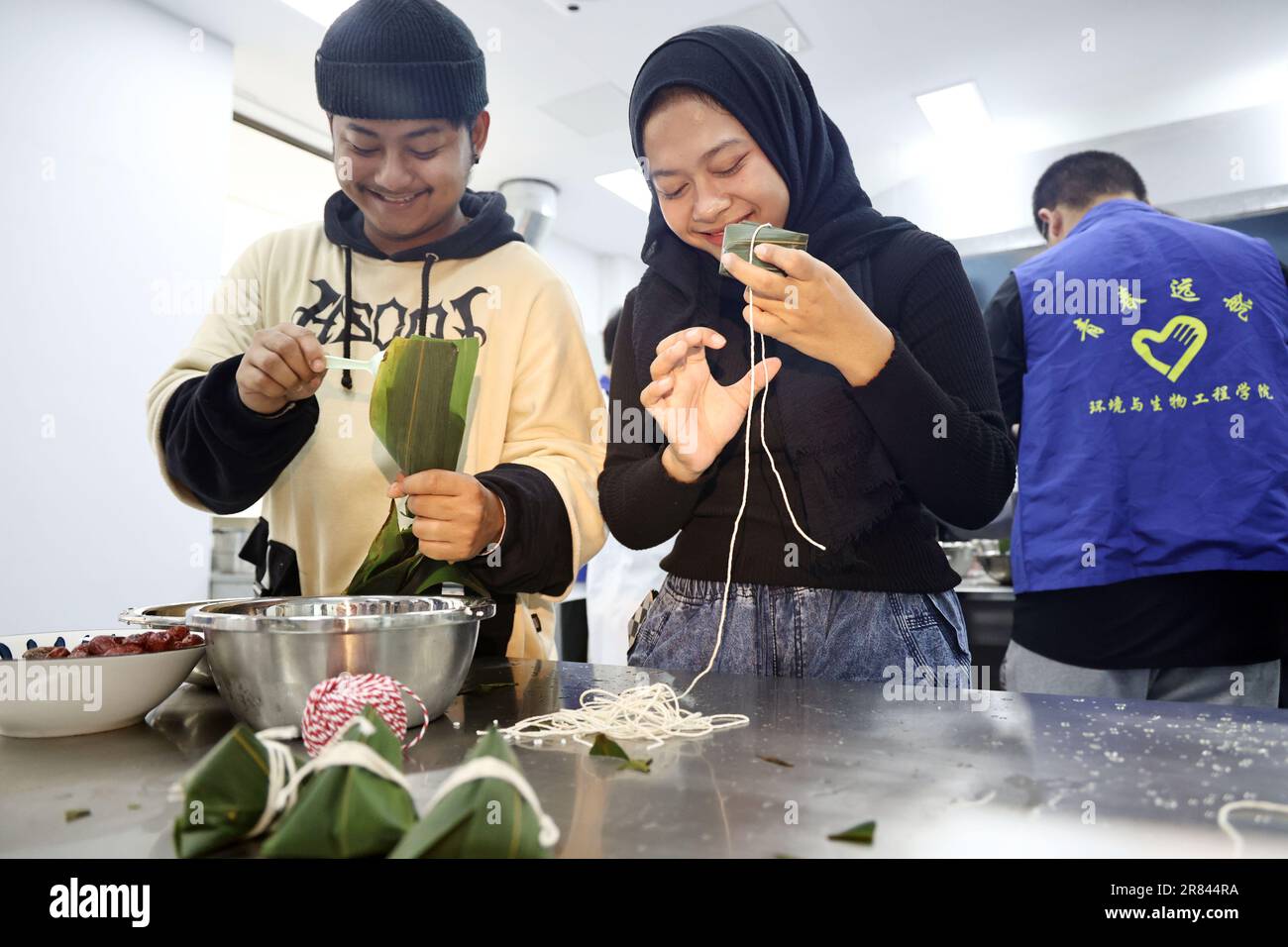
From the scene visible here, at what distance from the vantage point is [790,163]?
50.4 inches

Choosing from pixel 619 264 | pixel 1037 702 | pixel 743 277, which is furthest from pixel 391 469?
pixel 619 264

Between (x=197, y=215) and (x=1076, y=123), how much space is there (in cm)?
499

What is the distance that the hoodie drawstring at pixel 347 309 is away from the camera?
146cm

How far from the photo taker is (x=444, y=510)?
1.13 meters

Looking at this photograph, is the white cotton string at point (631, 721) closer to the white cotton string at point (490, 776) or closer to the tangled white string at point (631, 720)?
the tangled white string at point (631, 720)

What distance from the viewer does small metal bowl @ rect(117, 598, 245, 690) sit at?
37.0 inches

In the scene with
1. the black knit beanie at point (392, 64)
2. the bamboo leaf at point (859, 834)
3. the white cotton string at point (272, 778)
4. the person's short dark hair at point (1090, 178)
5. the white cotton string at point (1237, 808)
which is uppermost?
the person's short dark hair at point (1090, 178)

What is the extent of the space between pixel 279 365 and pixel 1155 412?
1.74 metres

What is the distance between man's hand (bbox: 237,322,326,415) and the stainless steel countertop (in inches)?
17.3

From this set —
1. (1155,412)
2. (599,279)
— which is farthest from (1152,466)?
(599,279)

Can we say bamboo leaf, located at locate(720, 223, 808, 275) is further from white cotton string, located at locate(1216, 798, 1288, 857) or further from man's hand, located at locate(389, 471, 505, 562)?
white cotton string, located at locate(1216, 798, 1288, 857)

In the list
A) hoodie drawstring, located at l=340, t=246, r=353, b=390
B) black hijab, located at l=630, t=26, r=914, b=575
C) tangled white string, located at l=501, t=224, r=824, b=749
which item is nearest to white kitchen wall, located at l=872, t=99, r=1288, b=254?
black hijab, located at l=630, t=26, r=914, b=575

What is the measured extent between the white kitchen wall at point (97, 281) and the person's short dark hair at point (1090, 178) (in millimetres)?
3430

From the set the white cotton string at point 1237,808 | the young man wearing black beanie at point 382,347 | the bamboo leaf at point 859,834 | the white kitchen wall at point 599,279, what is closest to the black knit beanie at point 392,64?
the young man wearing black beanie at point 382,347
